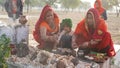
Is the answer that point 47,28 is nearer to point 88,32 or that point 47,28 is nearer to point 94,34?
point 88,32

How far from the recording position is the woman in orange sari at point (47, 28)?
5.51 meters

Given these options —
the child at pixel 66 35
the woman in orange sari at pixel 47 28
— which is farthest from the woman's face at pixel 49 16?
the child at pixel 66 35

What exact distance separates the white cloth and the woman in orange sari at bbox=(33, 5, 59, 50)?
35 cm

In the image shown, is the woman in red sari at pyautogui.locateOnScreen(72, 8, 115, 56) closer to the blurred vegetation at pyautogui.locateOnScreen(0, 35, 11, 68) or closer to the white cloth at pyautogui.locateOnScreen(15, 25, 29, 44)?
the blurred vegetation at pyautogui.locateOnScreen(0, 35, 11, 68)

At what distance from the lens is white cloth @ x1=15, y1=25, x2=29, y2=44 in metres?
5.95

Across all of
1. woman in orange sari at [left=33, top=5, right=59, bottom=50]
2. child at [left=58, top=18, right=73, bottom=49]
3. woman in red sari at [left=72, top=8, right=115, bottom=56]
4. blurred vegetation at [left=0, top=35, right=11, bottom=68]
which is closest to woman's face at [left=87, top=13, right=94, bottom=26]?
woman in red sari at [left=72, top=8, right=115, bottom=56]

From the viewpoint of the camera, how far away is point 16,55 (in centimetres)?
514

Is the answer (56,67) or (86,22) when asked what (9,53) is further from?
(86,22)

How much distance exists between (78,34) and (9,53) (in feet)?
3.92

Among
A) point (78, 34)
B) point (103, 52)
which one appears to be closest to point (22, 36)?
point (78, 34)

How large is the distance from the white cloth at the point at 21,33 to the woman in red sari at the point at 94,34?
1292 millimetres

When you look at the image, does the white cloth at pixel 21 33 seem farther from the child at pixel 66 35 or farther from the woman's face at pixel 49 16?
the child at pixel 66 35

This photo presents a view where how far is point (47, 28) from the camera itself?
5.54m

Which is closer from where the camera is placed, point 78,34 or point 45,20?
point 78,34
